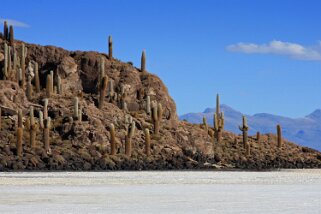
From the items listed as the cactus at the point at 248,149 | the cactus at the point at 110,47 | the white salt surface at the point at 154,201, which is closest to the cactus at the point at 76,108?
the cactus at the point at 110,47

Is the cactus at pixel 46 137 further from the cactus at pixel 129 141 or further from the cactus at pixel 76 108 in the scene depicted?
the cactus at pixel 129 141

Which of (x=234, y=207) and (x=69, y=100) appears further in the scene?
(x=69, y=100)

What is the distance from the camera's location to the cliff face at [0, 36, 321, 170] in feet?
191

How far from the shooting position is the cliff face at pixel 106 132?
58.2 meters

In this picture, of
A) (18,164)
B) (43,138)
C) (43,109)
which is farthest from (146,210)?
(43,109)

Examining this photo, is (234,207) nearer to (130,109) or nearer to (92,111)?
(92,111)

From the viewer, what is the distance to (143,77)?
7912 cm

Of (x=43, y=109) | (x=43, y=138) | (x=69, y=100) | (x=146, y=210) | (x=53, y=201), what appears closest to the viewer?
(x=146, y=210)

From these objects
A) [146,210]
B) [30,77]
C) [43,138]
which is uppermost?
[30,77]

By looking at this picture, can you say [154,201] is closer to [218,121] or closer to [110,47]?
[218,121]

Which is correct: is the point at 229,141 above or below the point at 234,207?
above

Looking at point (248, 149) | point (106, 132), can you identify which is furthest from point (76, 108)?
point (248, 149)

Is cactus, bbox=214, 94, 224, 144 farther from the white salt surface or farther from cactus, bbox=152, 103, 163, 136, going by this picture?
the white salt surface

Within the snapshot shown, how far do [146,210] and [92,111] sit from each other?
1772 inches
